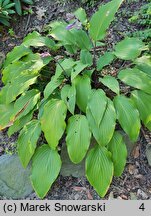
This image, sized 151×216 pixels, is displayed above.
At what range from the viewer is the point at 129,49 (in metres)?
3.58

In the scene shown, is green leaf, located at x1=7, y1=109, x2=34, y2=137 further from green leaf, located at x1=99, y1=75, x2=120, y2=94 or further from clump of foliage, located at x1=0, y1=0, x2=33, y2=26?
clump of foliage, located at x1=0, y1=0, x2=33, y2=26

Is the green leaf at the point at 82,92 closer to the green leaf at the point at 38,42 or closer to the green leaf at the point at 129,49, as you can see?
the green leaf at the point at 129,49

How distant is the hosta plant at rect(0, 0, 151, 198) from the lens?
10.7 ft

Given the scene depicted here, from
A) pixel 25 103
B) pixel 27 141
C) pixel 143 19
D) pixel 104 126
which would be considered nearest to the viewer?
pixel 104 126

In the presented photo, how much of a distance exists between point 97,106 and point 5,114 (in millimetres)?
1106

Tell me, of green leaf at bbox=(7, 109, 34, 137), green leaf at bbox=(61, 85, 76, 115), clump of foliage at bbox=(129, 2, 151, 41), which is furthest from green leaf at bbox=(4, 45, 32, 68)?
clump of foliage at bbox=(129, 2, 151, 41)

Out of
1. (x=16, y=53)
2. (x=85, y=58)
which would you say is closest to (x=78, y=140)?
(x=85, y=58)

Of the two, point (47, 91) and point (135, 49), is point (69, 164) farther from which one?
point (135, 49)

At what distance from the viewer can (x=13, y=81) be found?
3.76 meters

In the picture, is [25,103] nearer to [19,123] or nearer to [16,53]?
[19,123]

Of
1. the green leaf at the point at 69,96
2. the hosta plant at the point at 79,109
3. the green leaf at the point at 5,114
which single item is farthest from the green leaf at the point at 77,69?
the green leaf at the point at 5,114


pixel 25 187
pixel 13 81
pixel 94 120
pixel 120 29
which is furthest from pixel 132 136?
pixel 120 29

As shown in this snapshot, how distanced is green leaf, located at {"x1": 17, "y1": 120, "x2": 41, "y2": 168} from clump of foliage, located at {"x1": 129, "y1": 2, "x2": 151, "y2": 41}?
A: 1828mm

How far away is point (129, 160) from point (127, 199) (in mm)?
425
